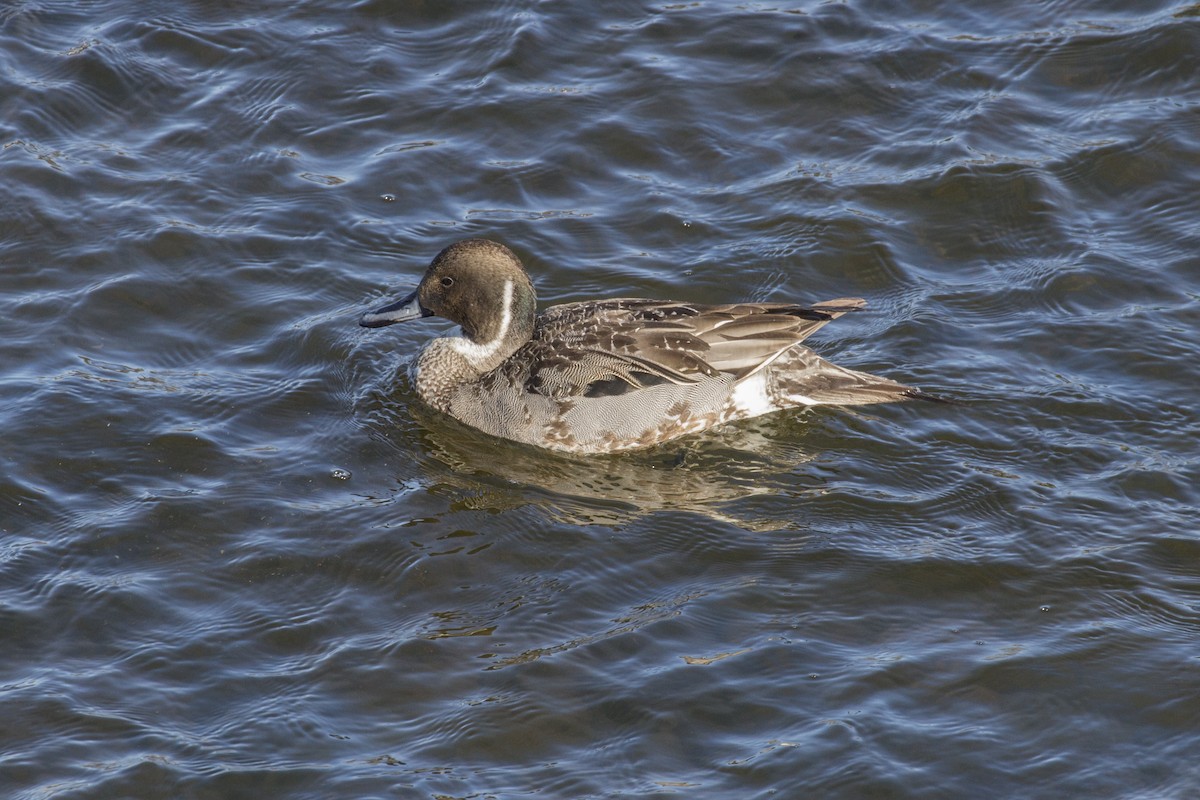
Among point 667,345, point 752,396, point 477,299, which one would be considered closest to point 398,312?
point 477,299

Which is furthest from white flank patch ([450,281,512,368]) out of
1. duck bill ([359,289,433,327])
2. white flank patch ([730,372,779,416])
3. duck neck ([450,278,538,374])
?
white flank patch ([730,372,779,416])

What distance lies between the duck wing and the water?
45 centimetres

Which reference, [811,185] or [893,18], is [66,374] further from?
[893,18]

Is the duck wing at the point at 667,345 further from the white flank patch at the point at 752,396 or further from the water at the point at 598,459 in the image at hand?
the water at the point at 598,459

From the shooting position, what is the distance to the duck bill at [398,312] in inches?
355

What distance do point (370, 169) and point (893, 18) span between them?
444 cm

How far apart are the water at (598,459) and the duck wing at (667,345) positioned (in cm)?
45

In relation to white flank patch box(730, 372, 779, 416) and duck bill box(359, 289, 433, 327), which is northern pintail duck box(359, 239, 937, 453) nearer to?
white flank patch box(730, 372, 779, 416)

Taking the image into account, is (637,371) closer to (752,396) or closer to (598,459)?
(598,459)

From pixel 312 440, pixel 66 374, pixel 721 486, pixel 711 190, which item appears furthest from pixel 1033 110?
pixel 66 374

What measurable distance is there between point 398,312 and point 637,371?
5.14ft

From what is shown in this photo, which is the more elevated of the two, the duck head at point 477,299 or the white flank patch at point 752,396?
the duck head at point 477,299

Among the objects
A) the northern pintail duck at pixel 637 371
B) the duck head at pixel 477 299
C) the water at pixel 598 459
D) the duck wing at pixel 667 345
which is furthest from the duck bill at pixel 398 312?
the duck wing at pixel 667 345

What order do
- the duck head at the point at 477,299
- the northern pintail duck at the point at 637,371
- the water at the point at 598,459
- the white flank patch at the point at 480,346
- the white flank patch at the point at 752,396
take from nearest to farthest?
the water at the point at 598,459 < the northern pintail duck at the point at 637,371 < the white flank patch at the point at 752,396 < the duck head at the point at 477,299 < the white flank patch at the point at 480,346
